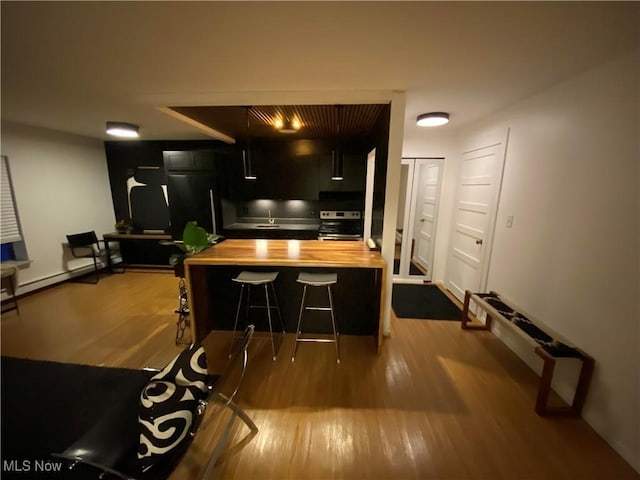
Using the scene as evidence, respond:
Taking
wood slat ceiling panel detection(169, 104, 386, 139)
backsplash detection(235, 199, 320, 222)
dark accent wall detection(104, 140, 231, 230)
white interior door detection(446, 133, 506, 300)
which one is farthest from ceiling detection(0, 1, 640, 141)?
backsplash detection(235, 199, 320, 222)

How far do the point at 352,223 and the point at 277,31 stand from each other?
11.4 ft

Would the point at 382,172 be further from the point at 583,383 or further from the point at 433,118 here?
the point at 583,383

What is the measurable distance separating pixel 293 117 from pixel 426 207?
2.68 metres

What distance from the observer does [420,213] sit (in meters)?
4.26

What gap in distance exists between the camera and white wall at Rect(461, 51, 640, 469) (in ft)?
4.69

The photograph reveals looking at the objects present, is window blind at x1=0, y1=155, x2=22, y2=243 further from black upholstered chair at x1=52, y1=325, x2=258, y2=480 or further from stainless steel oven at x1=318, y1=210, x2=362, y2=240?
stainless steel oven at x1=318, y1=210, x2=362, y2=240

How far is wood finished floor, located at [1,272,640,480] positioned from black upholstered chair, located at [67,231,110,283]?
1.31m

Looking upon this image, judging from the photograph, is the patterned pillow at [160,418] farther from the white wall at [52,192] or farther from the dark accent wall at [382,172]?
the white wall at [52,192]

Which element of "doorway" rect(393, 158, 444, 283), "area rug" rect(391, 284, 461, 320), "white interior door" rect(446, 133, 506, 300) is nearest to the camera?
"white interior door" rect(446, 133, 506, 300)

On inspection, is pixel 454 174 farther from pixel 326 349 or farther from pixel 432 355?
pixel 326 349

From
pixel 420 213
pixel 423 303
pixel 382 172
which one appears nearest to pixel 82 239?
pixel 382 172

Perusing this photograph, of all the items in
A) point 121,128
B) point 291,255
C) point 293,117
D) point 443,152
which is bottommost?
point 291,255

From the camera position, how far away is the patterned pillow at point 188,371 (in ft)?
3.93

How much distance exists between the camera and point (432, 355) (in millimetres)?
2348
